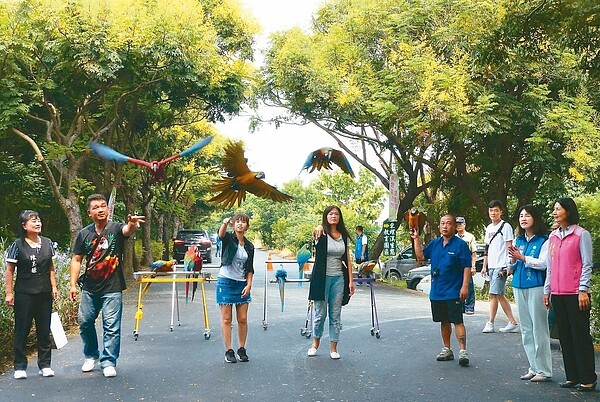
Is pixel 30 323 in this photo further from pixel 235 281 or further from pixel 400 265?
pixel 400 265

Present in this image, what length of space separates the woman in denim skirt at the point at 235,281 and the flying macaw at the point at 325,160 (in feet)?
3.15

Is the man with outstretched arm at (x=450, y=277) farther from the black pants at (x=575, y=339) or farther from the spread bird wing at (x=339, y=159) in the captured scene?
the black pants at (x=575, y=339)

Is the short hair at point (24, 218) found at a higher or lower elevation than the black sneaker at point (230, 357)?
higher

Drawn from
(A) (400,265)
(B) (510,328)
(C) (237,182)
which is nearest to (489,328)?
(B) (510,328)

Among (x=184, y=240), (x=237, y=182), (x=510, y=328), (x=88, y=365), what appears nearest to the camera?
(x=88, y=365)

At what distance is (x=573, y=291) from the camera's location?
23.5 feet

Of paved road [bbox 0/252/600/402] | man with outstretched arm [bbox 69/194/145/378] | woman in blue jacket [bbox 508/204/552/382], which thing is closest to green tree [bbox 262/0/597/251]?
paved road [bbox 0/252/600/402]

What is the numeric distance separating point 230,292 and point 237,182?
53.0 inches

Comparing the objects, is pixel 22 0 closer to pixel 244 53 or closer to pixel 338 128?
pixel 244 53

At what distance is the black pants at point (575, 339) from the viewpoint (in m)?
7.15

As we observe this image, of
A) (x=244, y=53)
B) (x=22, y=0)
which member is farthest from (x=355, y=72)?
(x=22, y=0)

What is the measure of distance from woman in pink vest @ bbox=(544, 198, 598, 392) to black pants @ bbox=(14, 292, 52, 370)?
498 cm

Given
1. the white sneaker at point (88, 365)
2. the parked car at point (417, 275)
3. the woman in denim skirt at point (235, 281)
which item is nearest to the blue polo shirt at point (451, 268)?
the woman in denim skirt at point (235, 281)

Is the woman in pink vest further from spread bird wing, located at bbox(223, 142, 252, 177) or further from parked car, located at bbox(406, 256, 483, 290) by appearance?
parked car, located at bbox(406, 256, 483, 290)
